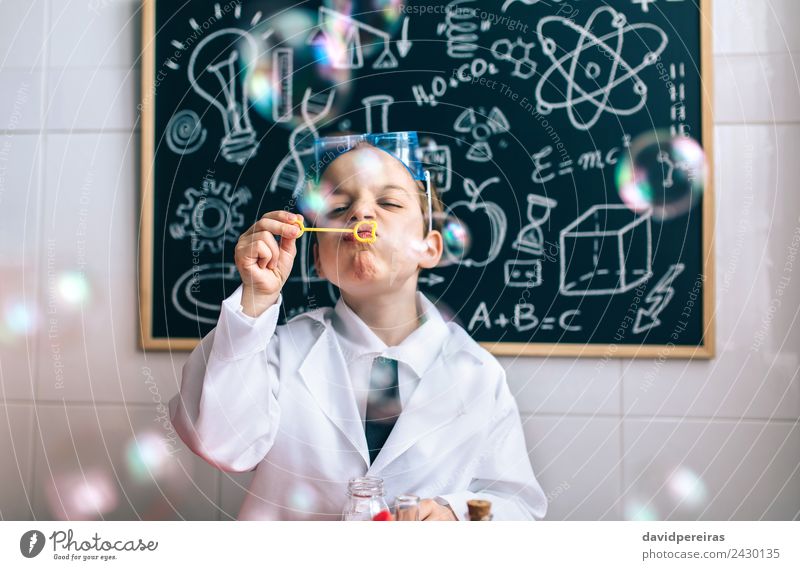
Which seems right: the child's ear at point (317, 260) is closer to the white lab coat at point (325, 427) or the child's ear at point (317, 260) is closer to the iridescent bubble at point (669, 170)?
the white lab coat at point (325, 427)

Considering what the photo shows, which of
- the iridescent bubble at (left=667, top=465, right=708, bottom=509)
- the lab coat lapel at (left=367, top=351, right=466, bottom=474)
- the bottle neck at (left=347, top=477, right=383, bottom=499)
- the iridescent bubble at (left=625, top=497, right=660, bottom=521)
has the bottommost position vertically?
the iridescent bubble at (left=625, top=497, right=660, bottom=521)

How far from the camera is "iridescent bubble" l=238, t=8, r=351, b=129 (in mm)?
818

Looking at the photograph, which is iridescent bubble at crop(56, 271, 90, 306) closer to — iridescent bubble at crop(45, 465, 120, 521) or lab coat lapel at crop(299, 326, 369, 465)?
iridescent bubble at crop(45, 465, 120, 521)

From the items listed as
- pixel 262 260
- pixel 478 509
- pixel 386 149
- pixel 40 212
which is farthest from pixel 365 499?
pixel 40 212

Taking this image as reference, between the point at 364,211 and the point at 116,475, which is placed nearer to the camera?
the point at 364,211

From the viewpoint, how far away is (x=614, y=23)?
2.57 ft

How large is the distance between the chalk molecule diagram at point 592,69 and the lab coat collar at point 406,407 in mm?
336

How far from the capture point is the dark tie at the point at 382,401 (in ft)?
2.33

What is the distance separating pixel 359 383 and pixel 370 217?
20 centimetres

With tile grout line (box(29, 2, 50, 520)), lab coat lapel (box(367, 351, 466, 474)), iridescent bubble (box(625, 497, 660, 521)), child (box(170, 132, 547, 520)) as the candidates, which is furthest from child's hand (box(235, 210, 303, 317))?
iridescent bubble (box(625, 497, 660, 521))

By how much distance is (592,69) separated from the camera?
79cm

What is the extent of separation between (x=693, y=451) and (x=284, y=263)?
0.60m

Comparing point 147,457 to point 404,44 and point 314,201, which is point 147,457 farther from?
point 404,44
